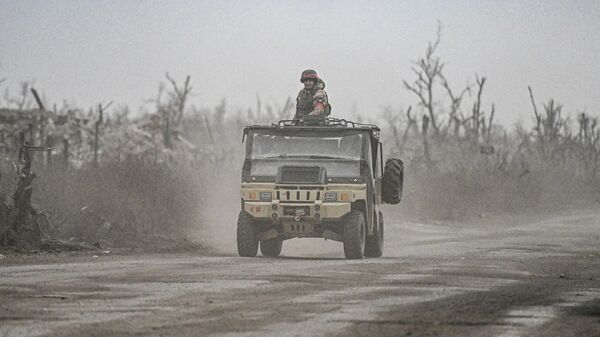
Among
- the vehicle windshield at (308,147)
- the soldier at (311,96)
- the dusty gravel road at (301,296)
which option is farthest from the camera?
the soldier at (311,96)

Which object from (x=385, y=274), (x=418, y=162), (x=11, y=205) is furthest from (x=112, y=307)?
(x=418, y=162)

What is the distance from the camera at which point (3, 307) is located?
37.0 feet

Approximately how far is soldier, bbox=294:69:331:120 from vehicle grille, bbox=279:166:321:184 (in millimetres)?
1646

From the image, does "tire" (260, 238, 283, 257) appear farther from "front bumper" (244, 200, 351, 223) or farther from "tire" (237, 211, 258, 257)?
"front bumper" (244, 200, 351, 223)

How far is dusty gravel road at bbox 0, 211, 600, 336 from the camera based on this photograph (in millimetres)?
10055

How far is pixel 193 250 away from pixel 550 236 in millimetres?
11506

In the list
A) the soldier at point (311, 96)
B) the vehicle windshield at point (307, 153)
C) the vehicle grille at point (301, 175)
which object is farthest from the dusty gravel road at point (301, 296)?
the soldier at point (311, 96)

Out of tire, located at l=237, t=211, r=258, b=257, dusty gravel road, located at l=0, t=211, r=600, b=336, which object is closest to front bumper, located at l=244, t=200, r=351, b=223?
tire, located at l=237, t=211, r=258, b=257

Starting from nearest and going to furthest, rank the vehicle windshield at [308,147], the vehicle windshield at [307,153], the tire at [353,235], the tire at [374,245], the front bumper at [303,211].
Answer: the front bumper at [303,211]
the tire at [353,235]
the vehicle windshield at [307,153]
the vehicle windshield at [308,147]
the tire at [374,245]

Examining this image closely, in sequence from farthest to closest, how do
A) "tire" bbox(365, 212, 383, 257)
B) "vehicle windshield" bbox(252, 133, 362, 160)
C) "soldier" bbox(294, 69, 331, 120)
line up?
"tire" bbox(365, 212, 383, 257) → "soldier" bbox(294, 69, 331, 120) → "vehicle windshield" bbox(252, 133, 362, 160)

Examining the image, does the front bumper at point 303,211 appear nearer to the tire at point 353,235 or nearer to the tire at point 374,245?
the tire at point 353,235

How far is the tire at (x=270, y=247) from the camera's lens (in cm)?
2191

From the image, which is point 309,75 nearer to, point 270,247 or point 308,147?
point 308,147

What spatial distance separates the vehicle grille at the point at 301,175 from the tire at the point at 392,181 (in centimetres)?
204
